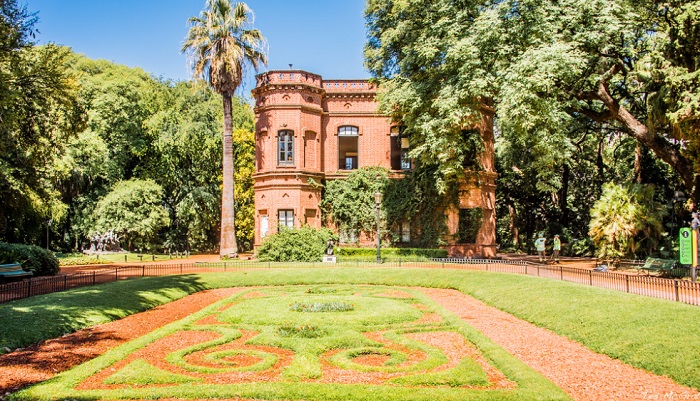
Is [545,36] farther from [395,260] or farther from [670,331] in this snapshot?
[670,331]

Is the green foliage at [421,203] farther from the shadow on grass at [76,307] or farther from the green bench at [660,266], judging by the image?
the shadow on grass at [76,307]

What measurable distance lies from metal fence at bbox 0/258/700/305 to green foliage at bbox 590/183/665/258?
13.7 ft

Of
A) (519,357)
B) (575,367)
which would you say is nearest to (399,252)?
(519,357)

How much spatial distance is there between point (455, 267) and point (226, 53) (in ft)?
55.7

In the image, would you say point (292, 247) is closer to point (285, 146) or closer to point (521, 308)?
point (285, 146)

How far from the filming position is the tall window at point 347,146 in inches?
1268

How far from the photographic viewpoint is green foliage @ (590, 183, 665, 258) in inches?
848

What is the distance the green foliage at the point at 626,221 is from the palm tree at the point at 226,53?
61.9ft

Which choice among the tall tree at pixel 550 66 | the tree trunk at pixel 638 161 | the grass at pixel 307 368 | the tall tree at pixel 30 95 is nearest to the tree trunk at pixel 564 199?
the tree trunk at pixel 638 161

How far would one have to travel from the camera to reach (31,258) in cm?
2056

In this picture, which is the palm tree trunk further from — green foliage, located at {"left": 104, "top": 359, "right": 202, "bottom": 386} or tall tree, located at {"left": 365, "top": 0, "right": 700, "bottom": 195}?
green foliage, located at {"left": 104, "top": 359, "right": 202, "bottom": 386}

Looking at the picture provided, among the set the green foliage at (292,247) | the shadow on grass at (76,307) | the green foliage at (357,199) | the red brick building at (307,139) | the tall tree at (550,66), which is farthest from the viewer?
the green foliage at (357,199)

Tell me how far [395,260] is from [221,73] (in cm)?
1418

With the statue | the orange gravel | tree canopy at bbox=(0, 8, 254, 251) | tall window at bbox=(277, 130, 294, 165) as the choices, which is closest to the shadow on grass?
the orange gravel
